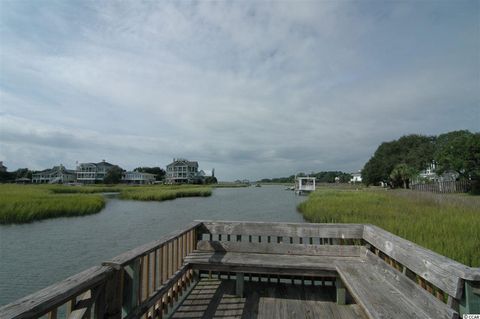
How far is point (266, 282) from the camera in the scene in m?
4.73

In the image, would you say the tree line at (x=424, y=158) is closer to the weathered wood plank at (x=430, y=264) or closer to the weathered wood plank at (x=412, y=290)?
the weathered wood plank at (x=412, y=290)

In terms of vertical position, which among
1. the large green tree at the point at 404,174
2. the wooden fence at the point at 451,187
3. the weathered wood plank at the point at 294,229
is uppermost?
the large green tree at the point at 404,174

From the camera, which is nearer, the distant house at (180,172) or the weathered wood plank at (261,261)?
the weathered wood plank at (261,261)

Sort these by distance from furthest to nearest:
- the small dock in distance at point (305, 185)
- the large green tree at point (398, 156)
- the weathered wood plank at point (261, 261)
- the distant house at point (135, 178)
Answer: the distant house at point (135, 178) < the large green tree at point (398, 156) < the small dock in distance at point (305, 185) < the weathered wood plank at point (261, 261)

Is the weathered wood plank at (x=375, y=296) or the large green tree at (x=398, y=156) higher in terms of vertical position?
the large green tree at (x=398, y=156)

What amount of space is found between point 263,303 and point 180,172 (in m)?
87.2

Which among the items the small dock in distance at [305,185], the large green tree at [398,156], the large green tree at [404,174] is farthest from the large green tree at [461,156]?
the large green tree at [398,156]

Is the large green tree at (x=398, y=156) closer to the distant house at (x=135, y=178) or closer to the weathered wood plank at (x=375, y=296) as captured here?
the weathered wood plank at (x=375, y=296)

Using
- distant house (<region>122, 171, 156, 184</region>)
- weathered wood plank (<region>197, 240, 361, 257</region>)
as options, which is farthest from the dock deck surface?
distant house (<region>122, 171, 156, 184</region>)

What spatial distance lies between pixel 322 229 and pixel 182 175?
8634 cm

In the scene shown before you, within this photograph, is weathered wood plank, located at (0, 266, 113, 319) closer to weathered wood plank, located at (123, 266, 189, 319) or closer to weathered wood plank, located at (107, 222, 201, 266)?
weathered wood plank, located at (107, 222, 201, 266)

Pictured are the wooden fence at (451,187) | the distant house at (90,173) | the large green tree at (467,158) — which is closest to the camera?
the large green tree at (467,158)

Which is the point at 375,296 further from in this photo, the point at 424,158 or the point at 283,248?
the point at 424,158

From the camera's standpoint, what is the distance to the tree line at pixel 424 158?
27.8 m
